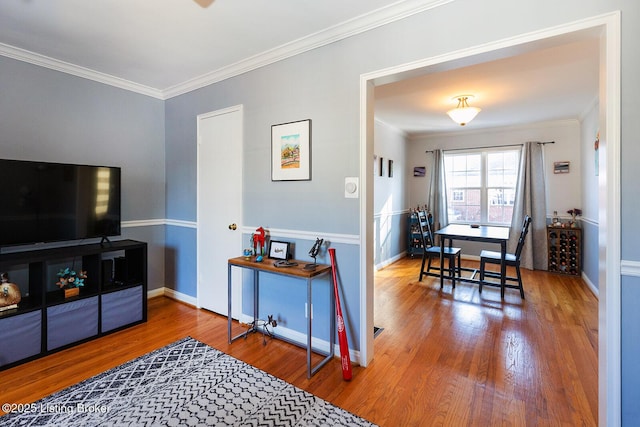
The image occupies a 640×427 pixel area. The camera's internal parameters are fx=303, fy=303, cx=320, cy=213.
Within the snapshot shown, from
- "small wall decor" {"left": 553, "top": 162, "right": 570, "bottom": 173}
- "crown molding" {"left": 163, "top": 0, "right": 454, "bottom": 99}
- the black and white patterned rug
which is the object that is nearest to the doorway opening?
"crown molding" {"left": 163, "top": 0, "right": 454, "bottom": 99}

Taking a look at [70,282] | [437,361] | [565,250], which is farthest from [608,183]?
[565,250]

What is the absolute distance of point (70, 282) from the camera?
2607mm

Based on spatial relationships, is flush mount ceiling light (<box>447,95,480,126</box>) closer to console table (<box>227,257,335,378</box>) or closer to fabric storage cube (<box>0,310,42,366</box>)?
console table (<box>227,257,335,378</box>)

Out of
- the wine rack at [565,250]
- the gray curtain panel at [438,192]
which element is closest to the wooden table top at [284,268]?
the gray curtain panel at [438,192]

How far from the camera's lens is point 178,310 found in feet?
10.9

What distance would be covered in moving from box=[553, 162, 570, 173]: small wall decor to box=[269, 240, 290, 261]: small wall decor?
200 inches

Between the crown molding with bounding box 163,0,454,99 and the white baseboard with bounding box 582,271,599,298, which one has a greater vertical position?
the crown molding with bounding box 163,0,454,99

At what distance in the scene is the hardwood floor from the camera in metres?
1.81

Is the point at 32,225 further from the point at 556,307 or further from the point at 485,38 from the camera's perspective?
the point at 556,307

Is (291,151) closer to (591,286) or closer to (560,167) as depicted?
(591,286)

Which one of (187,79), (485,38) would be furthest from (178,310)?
(485,38)

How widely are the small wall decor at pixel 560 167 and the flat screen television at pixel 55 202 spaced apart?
6.36 metres

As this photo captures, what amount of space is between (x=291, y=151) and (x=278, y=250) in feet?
2.80

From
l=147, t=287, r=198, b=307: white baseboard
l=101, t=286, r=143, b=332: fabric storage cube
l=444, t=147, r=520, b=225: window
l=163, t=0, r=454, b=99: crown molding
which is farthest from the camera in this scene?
l=444, t=147, r=520, b=225: window
